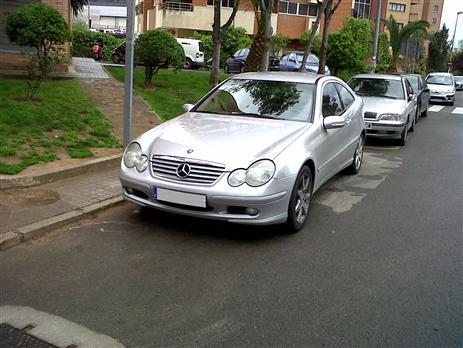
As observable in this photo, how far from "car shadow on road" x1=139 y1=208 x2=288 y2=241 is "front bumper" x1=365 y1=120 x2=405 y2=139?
6310 mm

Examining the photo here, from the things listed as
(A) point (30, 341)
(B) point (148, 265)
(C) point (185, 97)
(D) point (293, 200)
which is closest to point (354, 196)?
(D) point (293, 200)

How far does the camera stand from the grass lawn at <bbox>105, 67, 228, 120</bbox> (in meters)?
11.3

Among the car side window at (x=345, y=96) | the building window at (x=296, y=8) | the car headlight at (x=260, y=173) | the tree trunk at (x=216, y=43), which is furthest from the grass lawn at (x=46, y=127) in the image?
the building window at (x=296, y=8)

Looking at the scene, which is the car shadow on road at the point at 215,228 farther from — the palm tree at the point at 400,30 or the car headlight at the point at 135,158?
the palm tree at the point at 400,30

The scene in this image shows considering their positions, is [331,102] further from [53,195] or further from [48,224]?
[48,224]

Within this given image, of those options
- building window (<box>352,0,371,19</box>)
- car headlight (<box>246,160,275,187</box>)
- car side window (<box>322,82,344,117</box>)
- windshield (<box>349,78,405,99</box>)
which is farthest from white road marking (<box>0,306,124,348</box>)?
building window (<box>352,0,371,19</box>)

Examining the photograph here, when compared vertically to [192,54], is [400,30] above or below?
above

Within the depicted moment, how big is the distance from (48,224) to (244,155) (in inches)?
78.9

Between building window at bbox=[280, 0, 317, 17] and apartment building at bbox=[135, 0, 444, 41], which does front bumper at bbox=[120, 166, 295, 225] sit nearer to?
apartment building at bbox=[135, 0, 444, 41]

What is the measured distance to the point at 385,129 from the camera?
10836mm

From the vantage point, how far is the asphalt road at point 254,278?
338cm

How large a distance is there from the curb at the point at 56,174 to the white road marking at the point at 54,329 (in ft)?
8.87

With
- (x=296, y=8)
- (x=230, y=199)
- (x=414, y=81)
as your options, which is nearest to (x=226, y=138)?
(x=230, y=199)

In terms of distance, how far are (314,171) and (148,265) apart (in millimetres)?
2144
